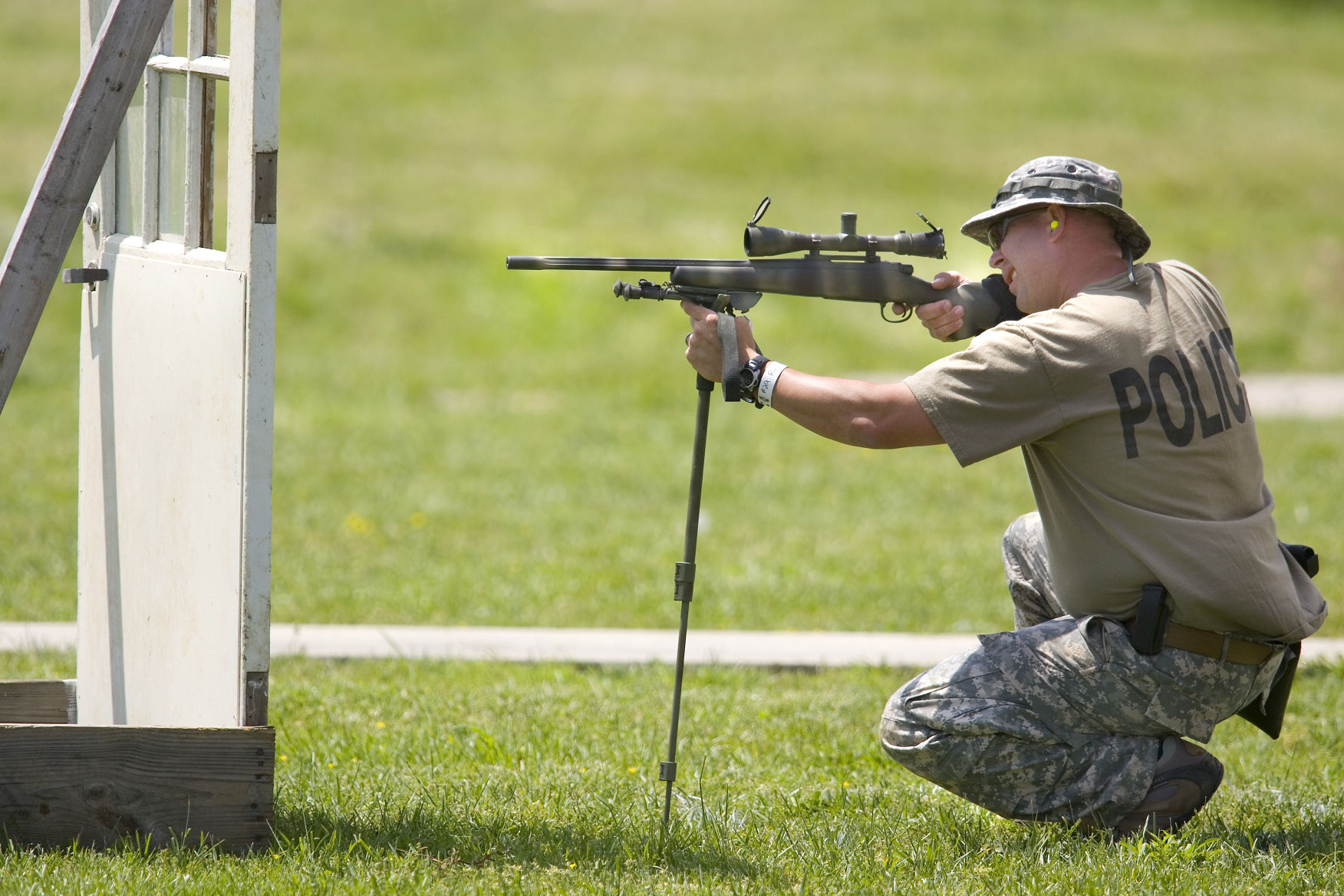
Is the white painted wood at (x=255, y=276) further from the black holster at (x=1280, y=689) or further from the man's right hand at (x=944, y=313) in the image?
the black holster at (x=1280, y=689)

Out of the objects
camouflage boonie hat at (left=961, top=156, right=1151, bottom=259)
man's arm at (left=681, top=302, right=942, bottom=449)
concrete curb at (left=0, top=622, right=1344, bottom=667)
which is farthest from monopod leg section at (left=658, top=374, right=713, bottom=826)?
concrete curb at (left=0, top=622, right=1344, bottom=667)

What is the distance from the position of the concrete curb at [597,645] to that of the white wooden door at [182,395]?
1.92 meters

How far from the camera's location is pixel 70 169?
368 centimetres

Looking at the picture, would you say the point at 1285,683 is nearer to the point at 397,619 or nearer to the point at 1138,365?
the point at 1138,365

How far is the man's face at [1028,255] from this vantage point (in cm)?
400

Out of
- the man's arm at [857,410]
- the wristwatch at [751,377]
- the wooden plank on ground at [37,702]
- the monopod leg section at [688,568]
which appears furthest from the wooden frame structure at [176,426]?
the man's arm at [857,410]

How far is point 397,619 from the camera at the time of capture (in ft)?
22.9

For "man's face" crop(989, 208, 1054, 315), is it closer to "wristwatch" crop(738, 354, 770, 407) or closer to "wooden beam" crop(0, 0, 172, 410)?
"wristwatch" crop(738, 354, 770, 407)

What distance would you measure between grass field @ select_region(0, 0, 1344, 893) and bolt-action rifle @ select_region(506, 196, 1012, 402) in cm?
144

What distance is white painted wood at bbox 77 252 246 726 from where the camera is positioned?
3686 mm

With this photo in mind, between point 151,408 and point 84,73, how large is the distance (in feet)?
2.96

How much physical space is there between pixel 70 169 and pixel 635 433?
849 cm

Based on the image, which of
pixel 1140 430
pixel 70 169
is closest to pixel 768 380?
pixel 1140 430

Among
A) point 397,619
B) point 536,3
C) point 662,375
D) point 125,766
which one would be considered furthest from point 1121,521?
point 536,3
